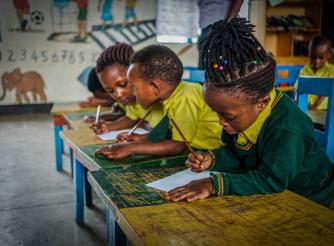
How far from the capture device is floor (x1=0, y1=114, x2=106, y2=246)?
6.16 feet

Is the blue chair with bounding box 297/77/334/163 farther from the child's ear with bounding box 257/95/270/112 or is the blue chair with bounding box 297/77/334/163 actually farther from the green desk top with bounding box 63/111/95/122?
the green desk top with bounding box 63/111/95/122

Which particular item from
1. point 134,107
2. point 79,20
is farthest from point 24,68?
point 134,107

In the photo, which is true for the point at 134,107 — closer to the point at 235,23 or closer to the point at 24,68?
the point at 235,23

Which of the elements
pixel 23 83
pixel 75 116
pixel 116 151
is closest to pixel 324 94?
pixel 116 151

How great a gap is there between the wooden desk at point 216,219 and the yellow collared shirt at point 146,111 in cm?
81

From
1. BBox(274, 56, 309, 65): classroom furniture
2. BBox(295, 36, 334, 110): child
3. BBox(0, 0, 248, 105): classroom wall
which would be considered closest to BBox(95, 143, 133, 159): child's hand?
BBox(295, 36, 334, 110): child

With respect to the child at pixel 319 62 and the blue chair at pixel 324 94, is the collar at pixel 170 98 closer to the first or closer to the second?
the blue chair at pixel 324 94

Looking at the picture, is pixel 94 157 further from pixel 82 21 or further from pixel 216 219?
pixel 82 21

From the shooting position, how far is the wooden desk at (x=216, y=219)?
2.16 ft

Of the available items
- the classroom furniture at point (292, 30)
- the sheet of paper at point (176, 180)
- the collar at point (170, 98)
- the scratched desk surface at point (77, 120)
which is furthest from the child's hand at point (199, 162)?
the classroom furniture at point (292, 30)

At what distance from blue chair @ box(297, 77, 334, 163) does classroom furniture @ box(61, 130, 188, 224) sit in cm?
65

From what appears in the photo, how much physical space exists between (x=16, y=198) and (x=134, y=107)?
3.63 ft

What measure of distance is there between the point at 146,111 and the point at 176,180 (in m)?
0.94

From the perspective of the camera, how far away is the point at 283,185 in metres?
0.88
